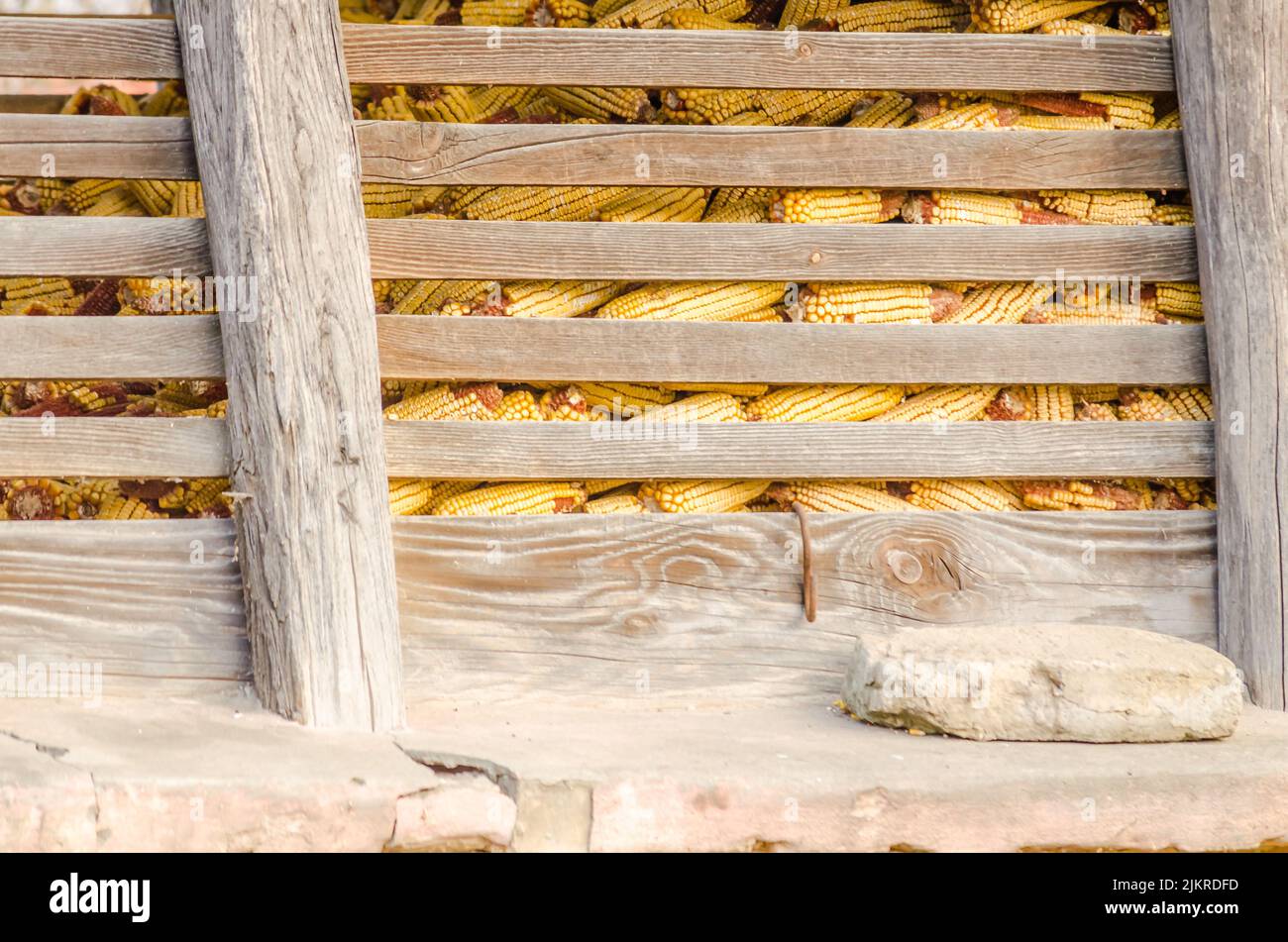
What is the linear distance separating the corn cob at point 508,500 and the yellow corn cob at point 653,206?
0.76 meters

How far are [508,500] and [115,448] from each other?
39.8 inches

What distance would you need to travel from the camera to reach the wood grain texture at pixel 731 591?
293 cm

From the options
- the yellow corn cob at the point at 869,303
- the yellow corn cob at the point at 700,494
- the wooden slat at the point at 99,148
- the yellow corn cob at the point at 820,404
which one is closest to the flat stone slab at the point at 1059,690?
the yellow corn cob at the point at 700,494

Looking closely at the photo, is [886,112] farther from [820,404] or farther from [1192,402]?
[1192,402]

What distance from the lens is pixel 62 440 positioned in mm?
2840

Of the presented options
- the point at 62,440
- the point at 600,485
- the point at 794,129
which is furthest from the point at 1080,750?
the point at 62,440

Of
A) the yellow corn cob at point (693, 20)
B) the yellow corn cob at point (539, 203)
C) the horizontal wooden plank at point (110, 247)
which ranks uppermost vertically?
the yellow corn cob at point (693, 20)

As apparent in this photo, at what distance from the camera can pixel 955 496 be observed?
121 inches

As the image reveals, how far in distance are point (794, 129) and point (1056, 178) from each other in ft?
2.44

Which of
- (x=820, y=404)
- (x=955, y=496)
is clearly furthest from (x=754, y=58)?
(x=955, y=496)

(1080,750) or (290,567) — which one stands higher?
(290,567)

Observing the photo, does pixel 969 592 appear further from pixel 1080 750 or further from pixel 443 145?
pixel 443 145

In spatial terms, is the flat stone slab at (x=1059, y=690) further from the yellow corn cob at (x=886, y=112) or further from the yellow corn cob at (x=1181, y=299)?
the yellow corn cob at (x=886, y=112)

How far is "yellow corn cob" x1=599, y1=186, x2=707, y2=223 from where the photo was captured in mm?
3086
